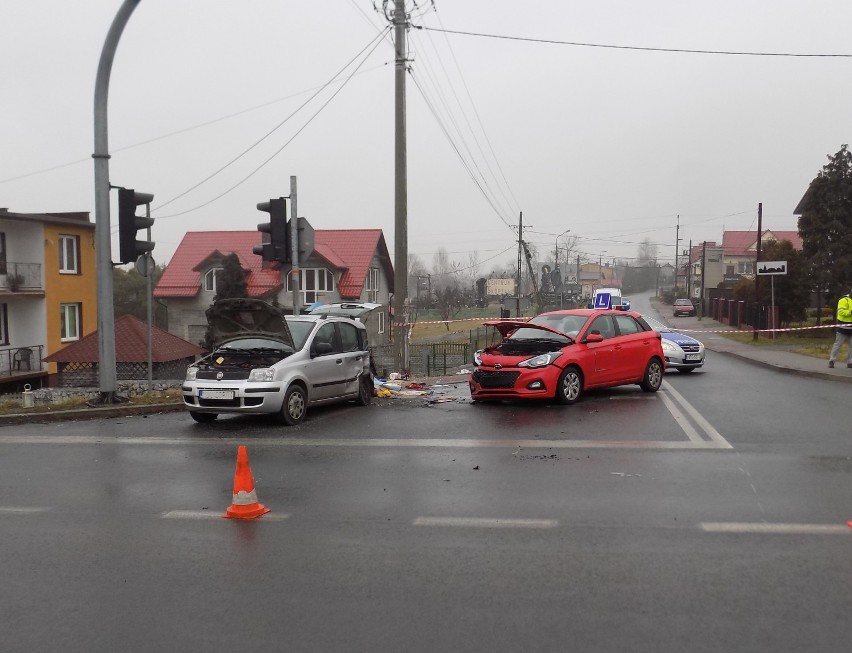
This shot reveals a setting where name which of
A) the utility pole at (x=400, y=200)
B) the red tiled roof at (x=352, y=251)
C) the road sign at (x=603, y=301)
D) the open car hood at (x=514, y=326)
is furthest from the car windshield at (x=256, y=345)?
the red tiled roof at (x=352, y=251)

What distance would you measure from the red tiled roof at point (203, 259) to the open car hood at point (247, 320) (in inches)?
1308

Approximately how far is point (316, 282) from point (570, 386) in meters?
35.3

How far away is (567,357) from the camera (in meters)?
13.5

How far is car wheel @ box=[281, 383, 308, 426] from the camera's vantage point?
11.6 metres

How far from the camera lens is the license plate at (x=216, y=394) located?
11383mm

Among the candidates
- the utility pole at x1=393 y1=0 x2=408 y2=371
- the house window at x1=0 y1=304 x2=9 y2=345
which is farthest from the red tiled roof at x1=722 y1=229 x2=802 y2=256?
the utility pole at x1=393 y1=0 x2=408 y2=371

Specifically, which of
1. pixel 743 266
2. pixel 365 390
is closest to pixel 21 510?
pixel 365 390

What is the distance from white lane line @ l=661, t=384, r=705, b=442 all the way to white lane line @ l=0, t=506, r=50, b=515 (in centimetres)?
721

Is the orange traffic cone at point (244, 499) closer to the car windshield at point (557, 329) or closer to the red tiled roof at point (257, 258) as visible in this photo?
the car windshield at point (557, 329)

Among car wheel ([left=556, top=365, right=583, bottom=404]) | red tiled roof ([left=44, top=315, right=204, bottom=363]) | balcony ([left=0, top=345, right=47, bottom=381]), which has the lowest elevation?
balcony ([left=0, top=345, right=47, bottom=381])

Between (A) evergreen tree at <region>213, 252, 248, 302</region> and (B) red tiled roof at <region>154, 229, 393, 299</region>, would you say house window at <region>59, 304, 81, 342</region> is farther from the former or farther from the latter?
(B) red tiled roof at <region>154, 229, 393, 299</region>

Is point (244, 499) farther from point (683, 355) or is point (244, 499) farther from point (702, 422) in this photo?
point (683, 355)

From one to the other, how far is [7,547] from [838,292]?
→ 120 feet

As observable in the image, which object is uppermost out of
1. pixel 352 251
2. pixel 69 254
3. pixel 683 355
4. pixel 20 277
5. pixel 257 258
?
pixel 352 251
